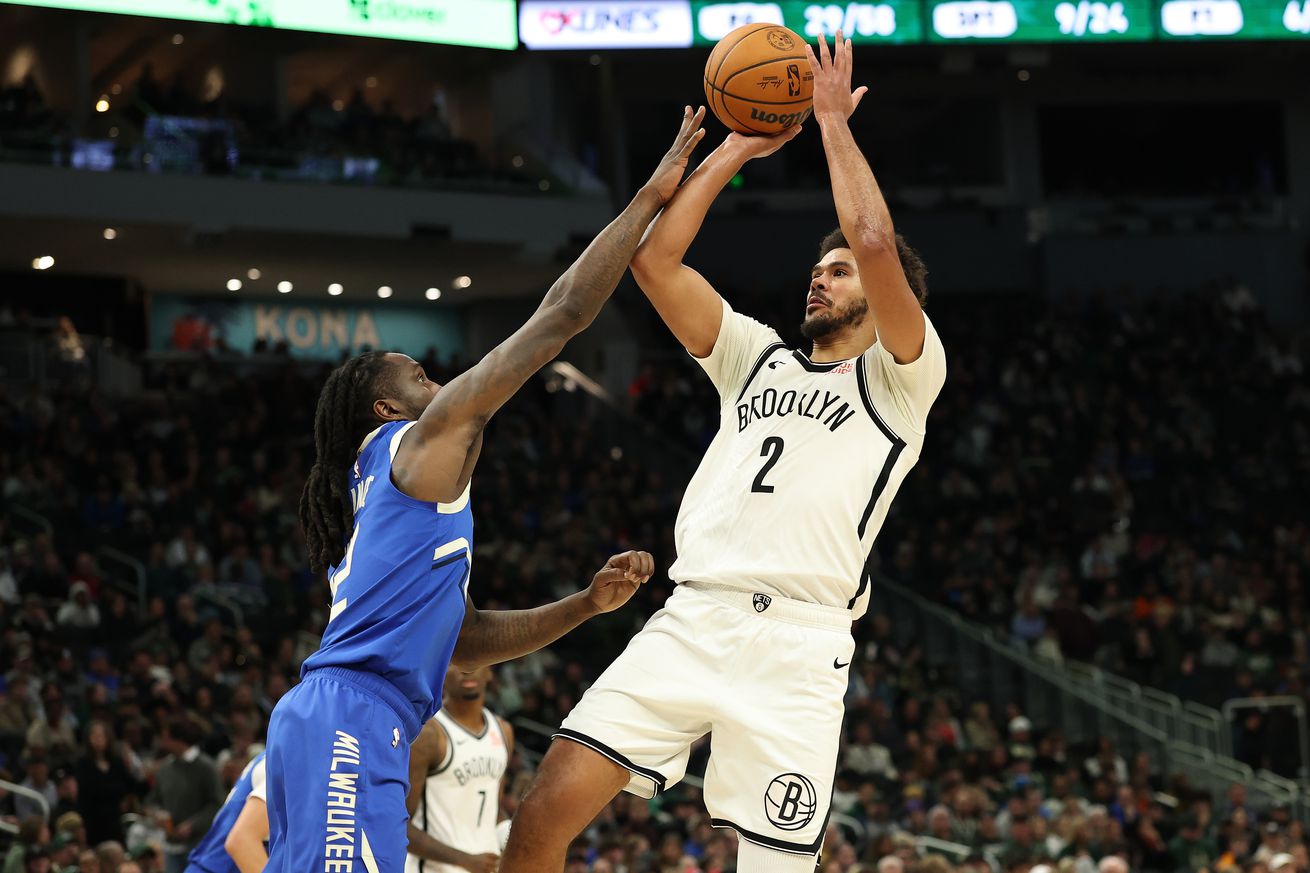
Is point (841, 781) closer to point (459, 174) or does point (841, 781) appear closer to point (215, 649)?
point (215, 649)

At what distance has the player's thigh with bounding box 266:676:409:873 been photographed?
4.49 metres

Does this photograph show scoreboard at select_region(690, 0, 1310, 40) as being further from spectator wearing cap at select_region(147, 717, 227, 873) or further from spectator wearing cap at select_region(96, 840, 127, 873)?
spectator wearing cap at select_region(96, 840, 127, 873)

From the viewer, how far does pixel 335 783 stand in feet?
14.8

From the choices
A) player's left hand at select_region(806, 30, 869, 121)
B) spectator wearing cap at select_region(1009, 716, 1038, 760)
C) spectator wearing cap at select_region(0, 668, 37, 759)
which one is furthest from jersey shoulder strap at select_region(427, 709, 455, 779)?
spectator wearing cap at select_region(1009, 716, 1038, 760)

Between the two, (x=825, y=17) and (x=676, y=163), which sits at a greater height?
(x=825, y=17)

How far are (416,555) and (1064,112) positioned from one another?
30.1 metres

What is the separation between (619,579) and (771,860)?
3.15 ft

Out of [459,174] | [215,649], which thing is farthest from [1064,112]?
[215,649]

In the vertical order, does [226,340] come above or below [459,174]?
below

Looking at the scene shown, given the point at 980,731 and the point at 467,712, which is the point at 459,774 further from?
the point at 980,731

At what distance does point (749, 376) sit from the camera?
556 centimetres

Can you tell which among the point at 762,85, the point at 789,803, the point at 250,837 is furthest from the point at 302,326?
the point at 789,803

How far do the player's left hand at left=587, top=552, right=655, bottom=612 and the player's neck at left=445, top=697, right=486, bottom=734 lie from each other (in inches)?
131

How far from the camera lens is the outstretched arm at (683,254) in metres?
5.45
